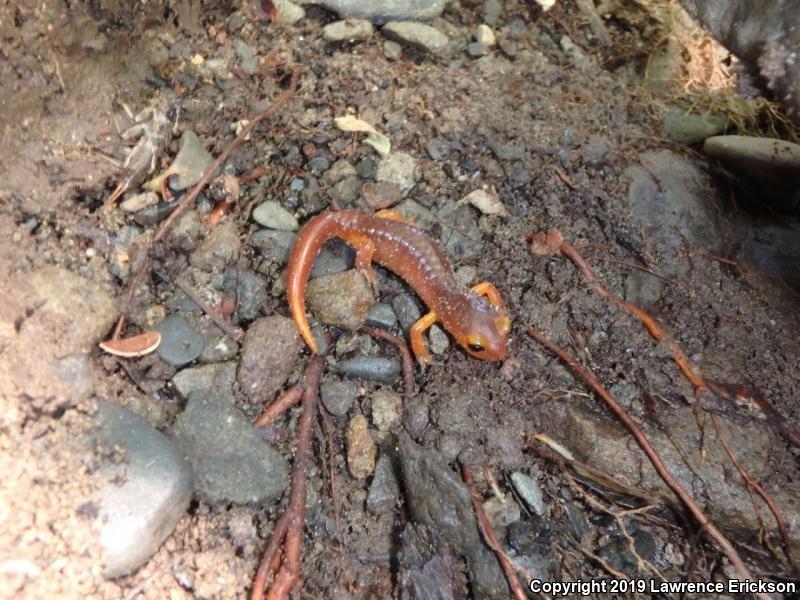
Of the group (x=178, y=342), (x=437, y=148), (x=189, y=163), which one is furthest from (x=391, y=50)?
(x=178, y=342)

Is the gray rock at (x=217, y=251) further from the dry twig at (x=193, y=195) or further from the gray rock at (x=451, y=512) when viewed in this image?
the gray rock at (x=451, y=512)

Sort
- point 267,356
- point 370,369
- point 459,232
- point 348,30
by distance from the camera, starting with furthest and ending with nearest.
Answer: point 348,30
point 459,232
point 370,369
point 267,356

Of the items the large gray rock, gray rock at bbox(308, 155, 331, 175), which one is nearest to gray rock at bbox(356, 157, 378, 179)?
gray rock at bbox(308, 155, 331, 175)

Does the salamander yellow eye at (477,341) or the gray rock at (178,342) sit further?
the salamander yellow eye at (477,341)

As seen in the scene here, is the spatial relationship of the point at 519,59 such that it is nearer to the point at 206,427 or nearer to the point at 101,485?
the point at 206,427

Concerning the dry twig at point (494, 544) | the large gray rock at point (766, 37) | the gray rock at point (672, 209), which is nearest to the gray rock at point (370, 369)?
the dry twig at point (494, 544)

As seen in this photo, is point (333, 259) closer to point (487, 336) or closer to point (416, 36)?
point (487, 336)
